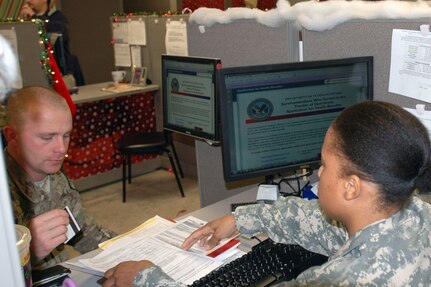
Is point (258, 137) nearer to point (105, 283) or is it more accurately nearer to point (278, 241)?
point (278, 241)

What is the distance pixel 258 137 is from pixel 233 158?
0.33 feet

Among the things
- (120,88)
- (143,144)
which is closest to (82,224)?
(143,144)

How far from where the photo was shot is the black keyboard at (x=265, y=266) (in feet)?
3.58

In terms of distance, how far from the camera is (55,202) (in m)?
1.52

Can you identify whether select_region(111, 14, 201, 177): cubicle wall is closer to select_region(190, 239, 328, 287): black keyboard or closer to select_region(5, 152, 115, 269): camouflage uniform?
select_region(5, 152, 115, 269): camouflage uniform

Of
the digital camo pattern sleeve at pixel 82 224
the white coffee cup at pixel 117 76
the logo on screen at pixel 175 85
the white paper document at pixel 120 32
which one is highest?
the white paper document at pixel 120 32

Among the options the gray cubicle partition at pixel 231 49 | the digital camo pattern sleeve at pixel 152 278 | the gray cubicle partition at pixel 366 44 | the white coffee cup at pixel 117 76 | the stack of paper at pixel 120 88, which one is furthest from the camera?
the white coffee cup at pixel 117 76

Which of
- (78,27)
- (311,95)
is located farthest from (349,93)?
(78,27)

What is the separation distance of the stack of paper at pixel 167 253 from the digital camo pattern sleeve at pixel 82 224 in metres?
0.19

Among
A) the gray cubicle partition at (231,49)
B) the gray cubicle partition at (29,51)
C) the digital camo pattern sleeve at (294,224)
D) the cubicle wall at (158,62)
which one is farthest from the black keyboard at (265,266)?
the cubicle wall at (158,62)

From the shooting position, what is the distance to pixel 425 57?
4.45ft

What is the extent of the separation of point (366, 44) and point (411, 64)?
17 cm

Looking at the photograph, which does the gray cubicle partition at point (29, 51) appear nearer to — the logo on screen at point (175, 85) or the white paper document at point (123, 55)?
the white paper document at point (123, 55)

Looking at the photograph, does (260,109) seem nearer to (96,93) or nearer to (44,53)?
(44,53)
